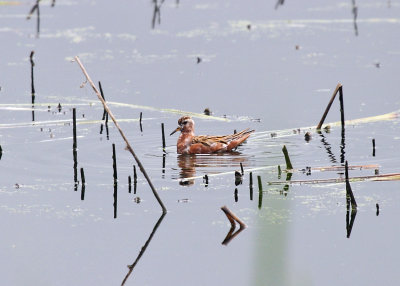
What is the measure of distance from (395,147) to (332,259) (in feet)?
13.3

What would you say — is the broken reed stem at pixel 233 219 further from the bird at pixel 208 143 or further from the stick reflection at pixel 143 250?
the bird at pixel 208 143

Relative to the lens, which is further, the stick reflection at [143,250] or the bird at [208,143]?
the bird at [208,143]

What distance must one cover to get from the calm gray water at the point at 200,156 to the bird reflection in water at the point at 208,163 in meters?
0.03

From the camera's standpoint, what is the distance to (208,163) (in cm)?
989

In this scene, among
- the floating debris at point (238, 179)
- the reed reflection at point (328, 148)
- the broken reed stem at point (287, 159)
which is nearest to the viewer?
the broken reed stem at point (287, 159)

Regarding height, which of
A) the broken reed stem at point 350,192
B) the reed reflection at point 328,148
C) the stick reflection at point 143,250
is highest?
the reed reflection at point 328,148

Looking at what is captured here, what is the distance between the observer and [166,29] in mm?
19984

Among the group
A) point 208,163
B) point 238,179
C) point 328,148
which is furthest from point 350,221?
point 328,148

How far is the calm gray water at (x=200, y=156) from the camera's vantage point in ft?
20.9

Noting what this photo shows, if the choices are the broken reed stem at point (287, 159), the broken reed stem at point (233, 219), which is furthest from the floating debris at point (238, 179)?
the broken reed stem at point (233, 219)

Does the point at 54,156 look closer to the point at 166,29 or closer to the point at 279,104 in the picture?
the point at 279,104

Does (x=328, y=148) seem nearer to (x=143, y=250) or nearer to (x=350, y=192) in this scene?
(x=350, y=192)

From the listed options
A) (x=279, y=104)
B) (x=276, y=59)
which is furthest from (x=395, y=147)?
(x=276, y=59)

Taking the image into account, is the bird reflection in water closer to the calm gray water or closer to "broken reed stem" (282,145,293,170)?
the calm gray water
